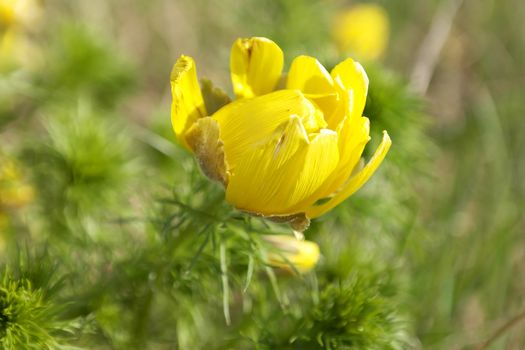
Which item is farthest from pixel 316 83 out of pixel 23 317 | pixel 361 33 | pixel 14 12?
pixel 361 33

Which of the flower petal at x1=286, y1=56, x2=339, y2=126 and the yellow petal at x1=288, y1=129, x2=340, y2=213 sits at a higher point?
the flower petal at x1=286, y1=56, x2=339, y2=126

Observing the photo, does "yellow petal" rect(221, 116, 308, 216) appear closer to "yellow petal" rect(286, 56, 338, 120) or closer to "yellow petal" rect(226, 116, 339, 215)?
"yellow petal" rect(226, 116, 339, 215)

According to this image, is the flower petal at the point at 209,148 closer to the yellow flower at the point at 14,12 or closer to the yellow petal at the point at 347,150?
the yellow petal at the point at 347,150

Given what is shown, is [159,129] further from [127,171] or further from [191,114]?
[191,114]

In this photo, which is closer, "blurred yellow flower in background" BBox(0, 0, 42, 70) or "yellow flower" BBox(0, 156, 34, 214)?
"yellow flower" BBox(0, 156, 34, 214)

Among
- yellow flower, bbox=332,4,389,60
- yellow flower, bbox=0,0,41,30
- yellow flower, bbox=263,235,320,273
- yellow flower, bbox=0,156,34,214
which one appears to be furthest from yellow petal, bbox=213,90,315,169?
yellow flower, bbox=332,4,389,60

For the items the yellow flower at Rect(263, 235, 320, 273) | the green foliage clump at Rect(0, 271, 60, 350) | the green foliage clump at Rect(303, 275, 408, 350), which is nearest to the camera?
the green foliage clump at Rect(0, 271, 60, 350)

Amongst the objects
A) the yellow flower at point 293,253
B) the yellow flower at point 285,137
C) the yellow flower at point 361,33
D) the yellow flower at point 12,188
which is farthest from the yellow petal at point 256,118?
the yellow flower at point 361,33
